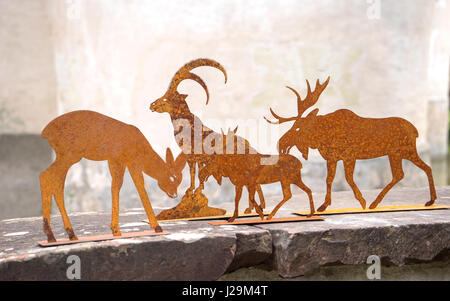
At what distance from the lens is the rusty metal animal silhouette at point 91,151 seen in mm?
2408

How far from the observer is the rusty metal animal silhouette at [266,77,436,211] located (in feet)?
9.87

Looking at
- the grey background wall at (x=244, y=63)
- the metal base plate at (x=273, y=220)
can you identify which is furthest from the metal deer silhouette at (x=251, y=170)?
the grey background wall at (x=244, y=63)

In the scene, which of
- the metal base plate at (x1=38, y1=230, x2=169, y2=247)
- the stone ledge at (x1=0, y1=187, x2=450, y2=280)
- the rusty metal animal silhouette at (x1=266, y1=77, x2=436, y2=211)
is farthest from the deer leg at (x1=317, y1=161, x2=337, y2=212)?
the metal base plate at (x1=38, y1=230, x2=169, y2=247)

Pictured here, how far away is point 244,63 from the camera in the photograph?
15.8 ft

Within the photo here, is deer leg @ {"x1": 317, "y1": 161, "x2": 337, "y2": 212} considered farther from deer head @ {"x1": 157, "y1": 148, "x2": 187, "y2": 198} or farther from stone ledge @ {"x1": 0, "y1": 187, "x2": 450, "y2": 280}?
deer head @ {"x1": 157, "y1": 148, "x2": 187, "y2": 198}

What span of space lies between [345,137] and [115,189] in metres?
1.33

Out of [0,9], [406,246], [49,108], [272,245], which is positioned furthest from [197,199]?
[0,9]

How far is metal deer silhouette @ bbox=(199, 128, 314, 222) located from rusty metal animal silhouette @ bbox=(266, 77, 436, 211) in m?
0.17

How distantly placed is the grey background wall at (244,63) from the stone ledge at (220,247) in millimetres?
1950

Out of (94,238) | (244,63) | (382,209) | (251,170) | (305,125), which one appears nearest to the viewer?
(94,238)

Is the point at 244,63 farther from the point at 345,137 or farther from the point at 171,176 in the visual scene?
the point at 171,176

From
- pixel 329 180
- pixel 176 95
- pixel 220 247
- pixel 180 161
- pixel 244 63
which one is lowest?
pixel 220 247

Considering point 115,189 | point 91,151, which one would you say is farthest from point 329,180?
point 91,151

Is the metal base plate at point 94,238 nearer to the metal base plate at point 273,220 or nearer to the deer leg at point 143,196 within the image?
the deer leg at point 143,196
